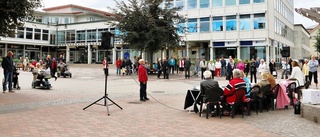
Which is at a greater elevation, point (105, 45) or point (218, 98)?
point (105, 45)

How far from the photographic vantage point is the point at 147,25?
2477cm

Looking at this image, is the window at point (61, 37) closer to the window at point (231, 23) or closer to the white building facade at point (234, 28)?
the white building facade at point (234, 28)

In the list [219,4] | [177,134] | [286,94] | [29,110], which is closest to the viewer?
[177,134]

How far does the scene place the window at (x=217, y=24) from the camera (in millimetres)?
40156

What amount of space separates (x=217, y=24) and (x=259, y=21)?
19.3 ft

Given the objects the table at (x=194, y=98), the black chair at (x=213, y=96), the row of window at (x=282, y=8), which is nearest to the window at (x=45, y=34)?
the row of window at (x=282, y=8)

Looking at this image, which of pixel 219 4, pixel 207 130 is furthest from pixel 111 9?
pixel 207 130

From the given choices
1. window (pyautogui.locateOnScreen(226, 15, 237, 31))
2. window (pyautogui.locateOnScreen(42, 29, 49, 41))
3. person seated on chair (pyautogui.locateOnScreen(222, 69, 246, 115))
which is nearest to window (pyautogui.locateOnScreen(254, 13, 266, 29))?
window (pyautogui.locateOnScreen(226, 15, 237, 31))

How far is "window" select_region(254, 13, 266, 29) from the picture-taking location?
3731 centimetres

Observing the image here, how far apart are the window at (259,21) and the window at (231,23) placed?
2.80 metres

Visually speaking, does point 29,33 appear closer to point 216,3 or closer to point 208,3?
point 208,3

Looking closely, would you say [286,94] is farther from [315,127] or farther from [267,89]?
[315,127]

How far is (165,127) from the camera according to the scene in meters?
6.36

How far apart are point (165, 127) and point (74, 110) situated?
340 cm
